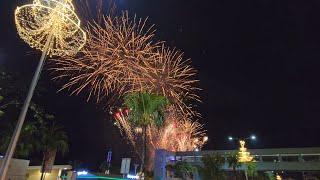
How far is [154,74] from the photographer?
19.3 meters

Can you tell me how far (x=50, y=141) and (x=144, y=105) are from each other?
18.7 metres

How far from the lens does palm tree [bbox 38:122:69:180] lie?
3591cm

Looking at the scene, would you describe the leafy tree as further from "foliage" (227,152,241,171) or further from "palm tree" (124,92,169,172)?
"palm tree" (124,92,169,172)

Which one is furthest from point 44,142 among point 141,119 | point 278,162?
point 278,162

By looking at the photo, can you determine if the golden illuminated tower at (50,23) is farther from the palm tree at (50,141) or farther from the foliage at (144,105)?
the palm tree at (50,141)

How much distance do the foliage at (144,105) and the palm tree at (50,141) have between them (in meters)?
17.0

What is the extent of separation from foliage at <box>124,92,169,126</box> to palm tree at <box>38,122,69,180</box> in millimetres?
16990

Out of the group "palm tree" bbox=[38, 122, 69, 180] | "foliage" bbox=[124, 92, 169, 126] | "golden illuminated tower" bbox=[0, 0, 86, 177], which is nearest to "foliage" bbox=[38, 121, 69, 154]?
"palm tree" bbox=[38, 122, 69, 180]

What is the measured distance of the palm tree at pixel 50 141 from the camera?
1414 inches

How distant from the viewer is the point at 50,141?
36.6 metres

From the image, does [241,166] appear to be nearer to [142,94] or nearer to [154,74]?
[142,94]

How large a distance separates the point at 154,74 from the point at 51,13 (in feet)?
32.3

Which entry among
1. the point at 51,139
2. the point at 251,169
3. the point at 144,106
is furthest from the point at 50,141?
the point at 251,169

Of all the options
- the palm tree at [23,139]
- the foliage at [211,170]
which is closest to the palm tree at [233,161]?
the foliage at [211,170]
